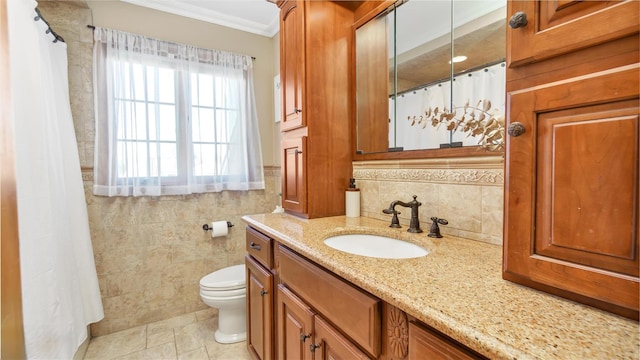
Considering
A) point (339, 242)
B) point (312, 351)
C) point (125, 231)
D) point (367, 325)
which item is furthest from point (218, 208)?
point (367, 325)

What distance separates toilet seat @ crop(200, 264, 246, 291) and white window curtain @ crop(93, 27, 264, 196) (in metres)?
0.71

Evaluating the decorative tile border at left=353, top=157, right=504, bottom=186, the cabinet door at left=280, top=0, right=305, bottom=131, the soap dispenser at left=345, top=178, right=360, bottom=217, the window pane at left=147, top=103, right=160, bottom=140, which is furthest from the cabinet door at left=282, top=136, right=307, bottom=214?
the window pane at left=147, top=103, right=160, bottom=140

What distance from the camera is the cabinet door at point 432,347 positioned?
50cm

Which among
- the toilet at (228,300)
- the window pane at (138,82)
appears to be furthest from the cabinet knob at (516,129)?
the window pane at (138,82)

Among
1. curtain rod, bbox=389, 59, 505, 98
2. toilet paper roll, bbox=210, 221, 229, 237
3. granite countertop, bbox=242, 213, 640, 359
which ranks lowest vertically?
toilet paper roll, bbox=210, 221, 229, 237

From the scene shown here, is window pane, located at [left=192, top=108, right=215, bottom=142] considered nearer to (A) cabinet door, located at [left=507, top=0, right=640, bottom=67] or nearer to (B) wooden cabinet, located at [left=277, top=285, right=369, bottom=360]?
(B) wooden cabinet, located at [left=277, top=285, right=369, bottom=360]

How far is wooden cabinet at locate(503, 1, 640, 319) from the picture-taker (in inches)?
18.0

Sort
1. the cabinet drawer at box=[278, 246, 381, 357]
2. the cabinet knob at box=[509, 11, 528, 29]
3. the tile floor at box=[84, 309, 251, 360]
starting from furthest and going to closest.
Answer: the tile floor at box=[84, 309, 251, 360]
the cabinet drawer at box=[278, 246, 381, 357]
the cabinet knob at box=[509, 11, 528, 29]

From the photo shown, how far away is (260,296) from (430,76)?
4.55 ft

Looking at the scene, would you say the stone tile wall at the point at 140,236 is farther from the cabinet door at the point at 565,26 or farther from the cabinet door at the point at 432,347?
the cabinet door at the point at 565,26

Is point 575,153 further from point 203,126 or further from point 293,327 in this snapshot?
point 203,126

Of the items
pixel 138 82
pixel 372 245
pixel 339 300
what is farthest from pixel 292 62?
pixel 339 300

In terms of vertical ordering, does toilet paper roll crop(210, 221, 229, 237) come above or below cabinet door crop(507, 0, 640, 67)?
below

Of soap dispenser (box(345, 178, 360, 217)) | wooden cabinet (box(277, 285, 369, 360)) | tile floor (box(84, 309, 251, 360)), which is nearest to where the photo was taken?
wooden cabinet (box(277, 285, 369, 360))
